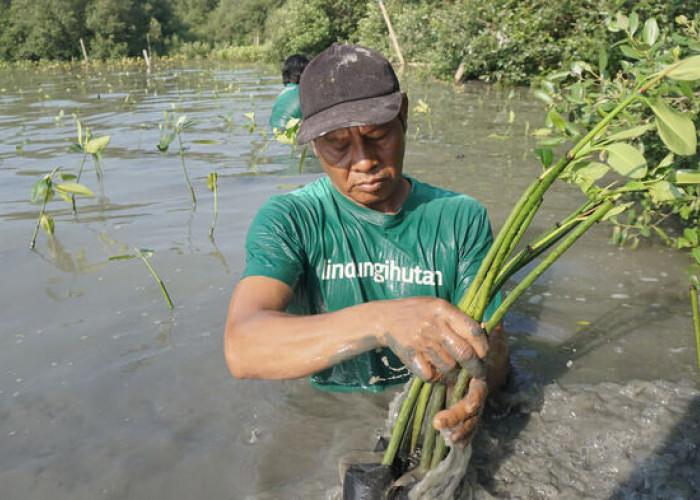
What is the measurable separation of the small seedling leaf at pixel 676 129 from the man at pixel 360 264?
0.58 m

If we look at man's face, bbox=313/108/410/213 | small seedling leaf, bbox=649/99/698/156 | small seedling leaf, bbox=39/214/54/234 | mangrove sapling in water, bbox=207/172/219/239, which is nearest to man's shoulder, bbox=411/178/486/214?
man's face, bbox=313/108/410/213

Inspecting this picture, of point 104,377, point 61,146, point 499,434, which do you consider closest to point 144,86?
point 61,146

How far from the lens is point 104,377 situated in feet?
9.40

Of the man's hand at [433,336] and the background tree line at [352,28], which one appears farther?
the background tree line at [352,28]

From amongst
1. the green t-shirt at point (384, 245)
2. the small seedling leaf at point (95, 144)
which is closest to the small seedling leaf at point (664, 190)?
the green t-shirt at point (384, 245)

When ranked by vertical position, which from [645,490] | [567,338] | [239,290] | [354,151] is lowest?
[567,338]

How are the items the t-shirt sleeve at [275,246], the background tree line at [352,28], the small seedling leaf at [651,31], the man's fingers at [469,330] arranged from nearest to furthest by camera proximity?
the man's fingers at [469,330] → the t-shirt sleeve at [275,246] → the small seedling leaf at [651,31] → the background tree line at [352,28]

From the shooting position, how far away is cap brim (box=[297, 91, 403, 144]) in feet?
5.97

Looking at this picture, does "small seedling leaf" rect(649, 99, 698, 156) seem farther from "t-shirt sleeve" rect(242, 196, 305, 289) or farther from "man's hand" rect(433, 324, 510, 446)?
"t-shirt sleeve" rect(242, 196, 305, 289)

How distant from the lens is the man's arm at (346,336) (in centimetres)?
137

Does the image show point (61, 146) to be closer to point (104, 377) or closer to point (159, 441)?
point (104, 377)

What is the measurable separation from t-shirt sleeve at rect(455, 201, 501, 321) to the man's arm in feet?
2.65

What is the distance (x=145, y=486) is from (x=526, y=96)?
11444 mm

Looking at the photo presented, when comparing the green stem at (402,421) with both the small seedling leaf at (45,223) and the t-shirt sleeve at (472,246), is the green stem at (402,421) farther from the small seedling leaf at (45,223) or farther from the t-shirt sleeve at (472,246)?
the small seedling leaf at (45,223)
